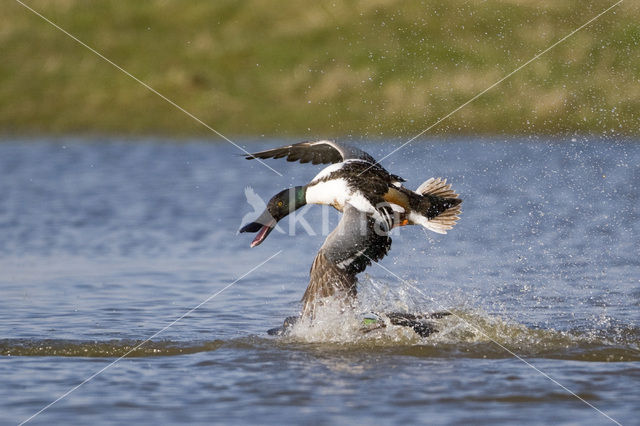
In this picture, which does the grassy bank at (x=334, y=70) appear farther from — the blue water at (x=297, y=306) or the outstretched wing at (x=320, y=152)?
the outstretched wing at (x=320, y=152)

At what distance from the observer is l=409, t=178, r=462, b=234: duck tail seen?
7793mm

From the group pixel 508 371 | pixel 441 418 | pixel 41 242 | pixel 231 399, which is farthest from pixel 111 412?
pixel 41 242

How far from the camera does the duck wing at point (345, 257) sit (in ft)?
22.0

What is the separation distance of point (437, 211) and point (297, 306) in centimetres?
160

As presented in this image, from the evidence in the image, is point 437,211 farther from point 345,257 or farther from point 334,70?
point 334,70

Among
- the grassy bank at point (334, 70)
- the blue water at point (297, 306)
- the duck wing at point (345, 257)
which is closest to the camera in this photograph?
the blue water at point (297, 306)

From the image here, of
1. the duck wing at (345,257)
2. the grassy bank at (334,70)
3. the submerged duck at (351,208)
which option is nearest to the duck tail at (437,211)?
the submerged duck at (351,208)

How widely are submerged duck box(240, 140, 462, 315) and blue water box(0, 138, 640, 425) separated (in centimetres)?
34

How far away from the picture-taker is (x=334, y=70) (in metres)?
21.8

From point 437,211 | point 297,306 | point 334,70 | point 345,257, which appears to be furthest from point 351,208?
point 334,70

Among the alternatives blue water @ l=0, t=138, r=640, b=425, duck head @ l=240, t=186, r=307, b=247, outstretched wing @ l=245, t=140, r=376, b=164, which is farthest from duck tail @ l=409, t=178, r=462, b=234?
duck head @ l=240, t=186, r=307, b=247

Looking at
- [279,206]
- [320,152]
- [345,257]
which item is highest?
[320,152]

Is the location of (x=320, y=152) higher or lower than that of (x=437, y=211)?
higher

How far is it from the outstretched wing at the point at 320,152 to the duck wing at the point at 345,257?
100cm
